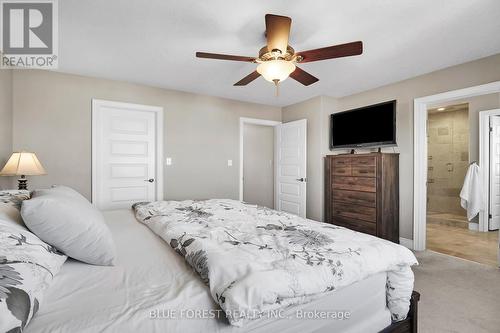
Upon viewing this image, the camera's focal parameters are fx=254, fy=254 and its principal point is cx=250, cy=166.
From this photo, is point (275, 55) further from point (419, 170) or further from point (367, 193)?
point (419, 170)

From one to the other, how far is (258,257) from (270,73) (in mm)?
1579

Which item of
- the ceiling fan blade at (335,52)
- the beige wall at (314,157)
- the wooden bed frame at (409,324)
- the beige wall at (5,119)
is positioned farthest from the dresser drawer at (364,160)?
the beige wall at (5,119)

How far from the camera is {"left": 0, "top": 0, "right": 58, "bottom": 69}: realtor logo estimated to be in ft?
6.46

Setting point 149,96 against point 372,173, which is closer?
point 372,173

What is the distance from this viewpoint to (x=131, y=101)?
3.68 meters

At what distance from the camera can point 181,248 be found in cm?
127

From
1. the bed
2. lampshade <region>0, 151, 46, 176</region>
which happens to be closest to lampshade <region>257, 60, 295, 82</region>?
the bed

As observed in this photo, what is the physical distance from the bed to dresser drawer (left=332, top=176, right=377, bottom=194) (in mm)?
2120

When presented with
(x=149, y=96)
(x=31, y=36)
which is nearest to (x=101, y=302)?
(x=31, y=36)

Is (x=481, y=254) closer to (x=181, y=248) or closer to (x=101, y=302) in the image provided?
(x=181, y=248)

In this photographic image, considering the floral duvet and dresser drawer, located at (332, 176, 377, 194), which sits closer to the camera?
the floral duvet

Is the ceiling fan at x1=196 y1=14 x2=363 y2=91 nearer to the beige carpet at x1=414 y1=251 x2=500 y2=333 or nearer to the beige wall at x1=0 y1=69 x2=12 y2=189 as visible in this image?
the beige carpet at x1=414 y1=251 x2=500 y2=333

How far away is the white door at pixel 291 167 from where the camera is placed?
174 inches

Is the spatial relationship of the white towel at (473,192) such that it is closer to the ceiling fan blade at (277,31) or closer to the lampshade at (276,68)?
the lampshade at (276,68)
